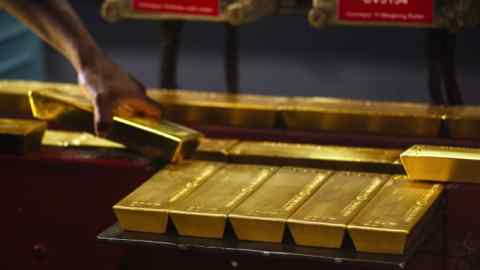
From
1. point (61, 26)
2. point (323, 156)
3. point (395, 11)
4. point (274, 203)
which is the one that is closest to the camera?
point (274, 203)

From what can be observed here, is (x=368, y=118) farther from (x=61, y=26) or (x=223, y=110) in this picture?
(x=61, y=26)

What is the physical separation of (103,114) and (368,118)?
603mm

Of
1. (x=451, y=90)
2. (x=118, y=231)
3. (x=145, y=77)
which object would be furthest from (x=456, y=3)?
(x=145, y=77)

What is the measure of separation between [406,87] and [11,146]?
267 centimetres

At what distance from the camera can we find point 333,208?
2193 millimetres

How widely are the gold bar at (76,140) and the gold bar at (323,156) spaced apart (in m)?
0.30

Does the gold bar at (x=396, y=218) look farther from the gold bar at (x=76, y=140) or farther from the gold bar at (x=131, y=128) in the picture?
the gold bar at (x=76, y=140)

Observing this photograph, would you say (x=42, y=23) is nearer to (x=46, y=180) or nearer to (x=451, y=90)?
(x=46, y=180)

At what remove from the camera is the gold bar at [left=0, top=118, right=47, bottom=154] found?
2.64 metres

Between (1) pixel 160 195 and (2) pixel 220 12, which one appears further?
(2) pixel 220 12

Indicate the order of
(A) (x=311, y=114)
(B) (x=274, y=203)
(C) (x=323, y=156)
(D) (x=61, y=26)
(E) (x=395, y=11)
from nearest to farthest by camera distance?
(B) (x=274, y=203) → (C) (x=323, y=156) → (D) (x=61, y=26) → (A) (x=311, y=114) → (E) (x=395, y=11)

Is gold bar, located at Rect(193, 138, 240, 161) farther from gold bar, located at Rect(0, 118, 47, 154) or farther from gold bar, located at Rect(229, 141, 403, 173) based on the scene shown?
gold bar, located at Rect(0, 118, 47, 154)

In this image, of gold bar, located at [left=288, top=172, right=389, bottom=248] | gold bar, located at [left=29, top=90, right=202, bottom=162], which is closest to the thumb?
gold bar, located at [left=29, top=90, right=202, bottom=162]

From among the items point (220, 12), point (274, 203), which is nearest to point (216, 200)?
point (274, 203)
